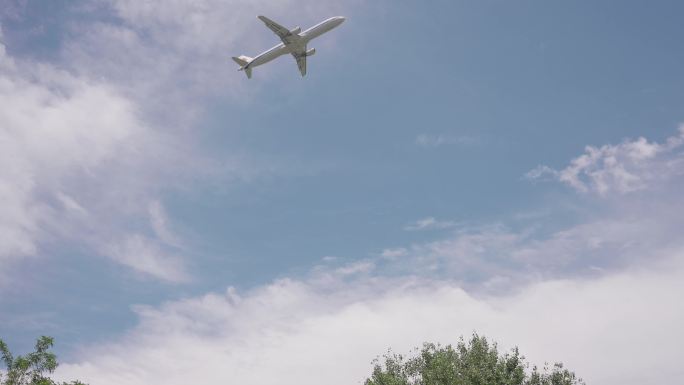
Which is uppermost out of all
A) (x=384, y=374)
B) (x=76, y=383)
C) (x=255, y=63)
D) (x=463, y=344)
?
Answer: (x=255, y=63)

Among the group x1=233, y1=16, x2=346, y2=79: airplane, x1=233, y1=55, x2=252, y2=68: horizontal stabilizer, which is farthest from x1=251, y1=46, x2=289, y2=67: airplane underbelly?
x1=233, y1=55, x2=252, y2=68: horizontal stabilizer

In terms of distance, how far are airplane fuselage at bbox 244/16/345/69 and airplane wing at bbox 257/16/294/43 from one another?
36.3 inches

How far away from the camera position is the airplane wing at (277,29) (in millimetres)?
58438

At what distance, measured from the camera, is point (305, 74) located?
65.1m

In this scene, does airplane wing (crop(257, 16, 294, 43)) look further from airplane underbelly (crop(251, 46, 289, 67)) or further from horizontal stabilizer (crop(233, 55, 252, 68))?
horizontal stabilizer (crop(233, 55, 252, 68))

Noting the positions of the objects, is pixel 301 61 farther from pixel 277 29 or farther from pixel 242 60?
pixel 242 60

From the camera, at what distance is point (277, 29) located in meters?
58.9

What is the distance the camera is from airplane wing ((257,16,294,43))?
5844 cm

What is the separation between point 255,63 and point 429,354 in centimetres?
4238

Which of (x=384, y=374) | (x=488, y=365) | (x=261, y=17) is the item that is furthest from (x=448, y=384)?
(x=261, y=17)

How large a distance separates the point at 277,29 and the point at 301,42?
3.25m

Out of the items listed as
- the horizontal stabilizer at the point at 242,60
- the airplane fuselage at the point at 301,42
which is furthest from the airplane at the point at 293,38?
the horizontal stabilizer at the point at 242,60

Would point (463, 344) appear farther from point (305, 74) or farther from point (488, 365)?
point (305, 74)

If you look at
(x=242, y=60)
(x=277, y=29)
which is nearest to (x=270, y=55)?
(x=277, y=29)
